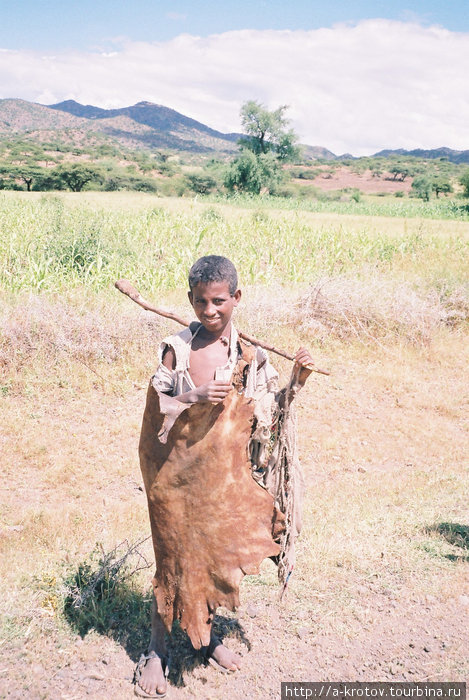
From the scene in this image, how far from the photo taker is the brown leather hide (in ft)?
6.32

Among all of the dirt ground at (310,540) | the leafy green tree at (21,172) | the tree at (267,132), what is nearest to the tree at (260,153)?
the tree at (267,132)

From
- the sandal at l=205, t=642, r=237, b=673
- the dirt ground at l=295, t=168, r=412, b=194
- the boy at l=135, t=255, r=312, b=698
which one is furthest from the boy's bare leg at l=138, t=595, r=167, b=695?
the dirt ground at l=295, t=168, r=412, b=194

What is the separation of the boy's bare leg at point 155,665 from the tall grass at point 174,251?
231 inches

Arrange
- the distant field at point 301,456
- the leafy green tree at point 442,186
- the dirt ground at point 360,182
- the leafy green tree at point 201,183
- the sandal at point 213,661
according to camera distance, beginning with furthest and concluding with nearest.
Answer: the dirt ground at point 360,182, the leafy green tree at point 442,186, the leafy green tree at point 201,183, the distant field at point 301,456, the sandal at point 213,661

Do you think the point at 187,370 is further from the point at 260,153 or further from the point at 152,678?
the point at 260,153

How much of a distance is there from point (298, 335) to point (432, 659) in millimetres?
5447

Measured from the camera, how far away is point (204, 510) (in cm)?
199

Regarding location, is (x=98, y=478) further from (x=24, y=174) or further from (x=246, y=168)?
(x=24, y=174)

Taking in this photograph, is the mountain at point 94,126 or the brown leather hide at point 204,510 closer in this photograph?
the brown leather hide at point 204,510

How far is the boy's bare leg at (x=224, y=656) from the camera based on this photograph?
2406 mm

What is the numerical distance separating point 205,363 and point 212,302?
26 cm

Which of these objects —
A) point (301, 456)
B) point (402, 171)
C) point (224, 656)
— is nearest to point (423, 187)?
point (402, 171)

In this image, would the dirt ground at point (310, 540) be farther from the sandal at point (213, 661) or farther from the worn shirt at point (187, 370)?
the worn shirt at point (187, 370)

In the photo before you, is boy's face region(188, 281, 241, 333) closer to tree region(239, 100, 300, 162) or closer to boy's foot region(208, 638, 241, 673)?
boy's foot region(208, 638, 241, 673)
